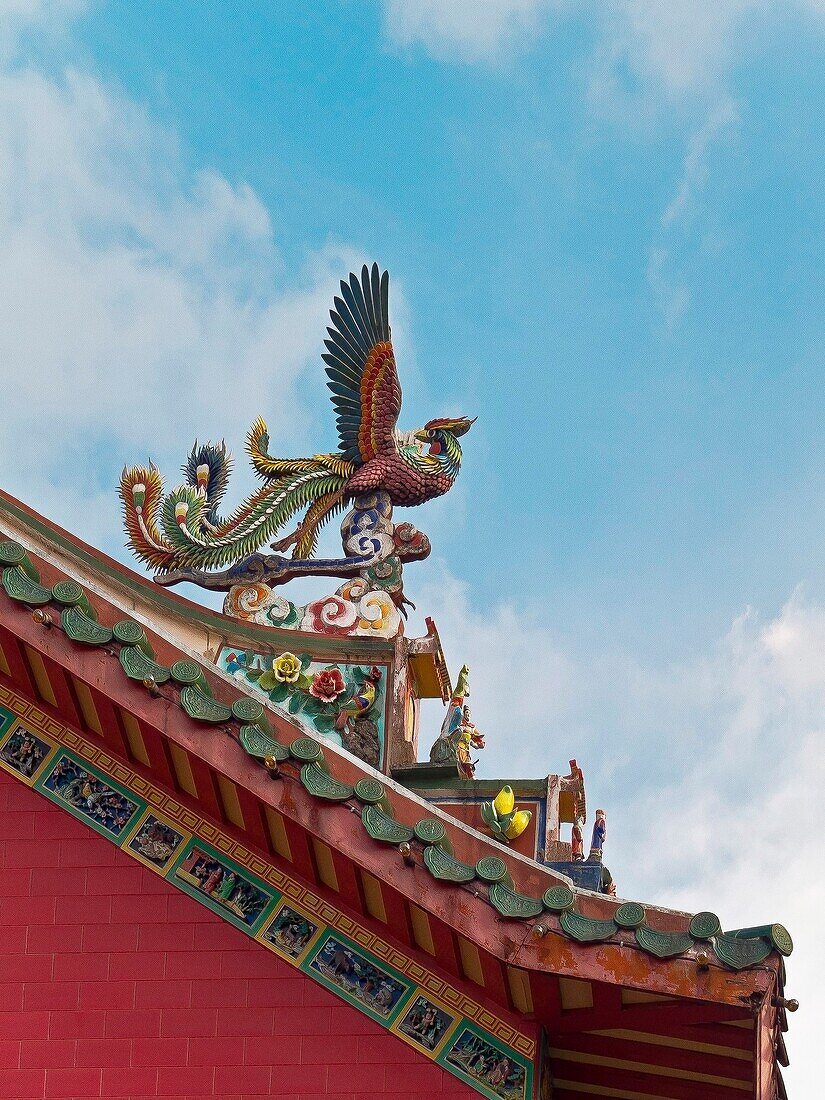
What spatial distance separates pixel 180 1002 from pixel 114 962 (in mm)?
399

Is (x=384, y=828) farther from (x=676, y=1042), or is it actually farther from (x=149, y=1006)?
(x=676, y=1042)

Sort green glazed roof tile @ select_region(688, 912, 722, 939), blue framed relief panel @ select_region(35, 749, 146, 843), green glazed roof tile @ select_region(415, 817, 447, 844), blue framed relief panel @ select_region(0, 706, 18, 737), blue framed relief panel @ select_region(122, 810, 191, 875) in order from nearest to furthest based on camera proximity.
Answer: green glazed roof tile @ select_region(688, 912, 722, 939) → green glazed roof tile @ select_region(415, 817, 447, 844) → blue framed relief panel @ select_region(122, 810, 191, 875) → blue framed relief panel @ select_region(35, 749, 146, 843) → blue framed relief panel @ select_region(0, 706, 18, 737)

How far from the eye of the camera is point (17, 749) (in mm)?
9695

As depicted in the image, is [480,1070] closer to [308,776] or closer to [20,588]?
[308,776]

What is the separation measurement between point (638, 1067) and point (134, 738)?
311 centimetres

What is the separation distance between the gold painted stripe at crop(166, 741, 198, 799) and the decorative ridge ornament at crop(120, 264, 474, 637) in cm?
214

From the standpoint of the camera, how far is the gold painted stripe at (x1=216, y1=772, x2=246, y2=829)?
9.05m

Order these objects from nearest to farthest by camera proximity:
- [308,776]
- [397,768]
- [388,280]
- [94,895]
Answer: [308,776] < [94,895] < [397,768] < [388,280]

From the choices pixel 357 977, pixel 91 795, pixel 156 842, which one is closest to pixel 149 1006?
pixel 156 842

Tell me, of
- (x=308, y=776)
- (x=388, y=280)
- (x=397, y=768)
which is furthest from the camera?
(x=388, y=280)

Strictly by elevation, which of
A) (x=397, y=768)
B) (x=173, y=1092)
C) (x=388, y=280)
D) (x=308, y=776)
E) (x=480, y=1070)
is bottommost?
(x=173, y=1092)

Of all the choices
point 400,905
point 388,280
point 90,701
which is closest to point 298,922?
point 400,905

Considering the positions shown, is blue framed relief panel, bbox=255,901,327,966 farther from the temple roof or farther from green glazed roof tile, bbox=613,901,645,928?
green glazed roof tile, bbox=613,901,645,928

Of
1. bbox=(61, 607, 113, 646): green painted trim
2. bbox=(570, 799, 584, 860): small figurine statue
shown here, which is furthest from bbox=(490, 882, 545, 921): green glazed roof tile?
bbox=(570, 799, 584, 860): small figurine statue
